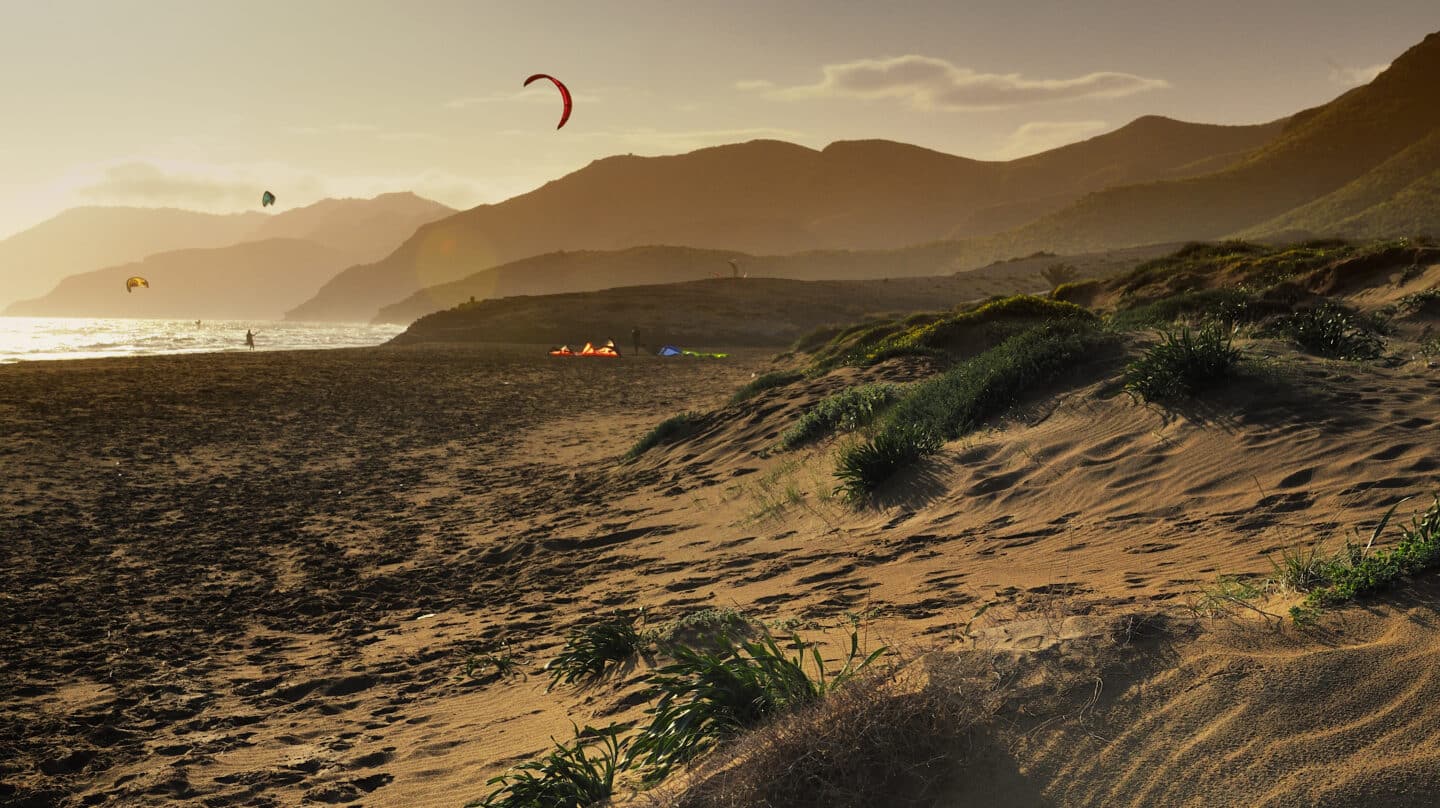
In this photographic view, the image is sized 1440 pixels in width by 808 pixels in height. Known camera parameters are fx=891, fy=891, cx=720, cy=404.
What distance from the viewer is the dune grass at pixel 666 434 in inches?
546

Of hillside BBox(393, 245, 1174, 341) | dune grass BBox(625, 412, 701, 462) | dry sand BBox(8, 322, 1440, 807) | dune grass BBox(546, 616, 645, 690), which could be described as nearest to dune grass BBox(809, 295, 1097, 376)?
dry sand BBox(8, 322, 1440, 807)

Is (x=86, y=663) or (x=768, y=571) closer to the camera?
(x=86, y=663)

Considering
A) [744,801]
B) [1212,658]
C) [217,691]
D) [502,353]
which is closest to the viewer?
[744,801]

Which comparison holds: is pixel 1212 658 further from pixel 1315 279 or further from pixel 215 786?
pixel 1315 279

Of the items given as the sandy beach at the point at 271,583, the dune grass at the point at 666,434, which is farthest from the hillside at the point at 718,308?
the dune grass at the point at 666,434

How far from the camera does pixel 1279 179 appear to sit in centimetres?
12950

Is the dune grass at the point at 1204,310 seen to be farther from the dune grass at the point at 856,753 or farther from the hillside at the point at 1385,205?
the hillside at the point at 1385,205

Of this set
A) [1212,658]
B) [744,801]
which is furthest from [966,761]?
[1212,658]

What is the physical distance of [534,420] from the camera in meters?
19.3

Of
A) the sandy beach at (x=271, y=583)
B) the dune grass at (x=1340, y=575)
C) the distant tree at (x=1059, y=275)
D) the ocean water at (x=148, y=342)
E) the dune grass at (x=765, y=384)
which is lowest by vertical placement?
the sandy beach at (x=271, y=583)

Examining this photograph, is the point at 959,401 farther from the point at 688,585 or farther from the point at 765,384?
the point at 765,384

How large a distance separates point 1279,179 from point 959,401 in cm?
14682

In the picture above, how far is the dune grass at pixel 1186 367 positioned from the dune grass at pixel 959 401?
151 centimetres

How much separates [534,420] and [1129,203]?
139 metres
